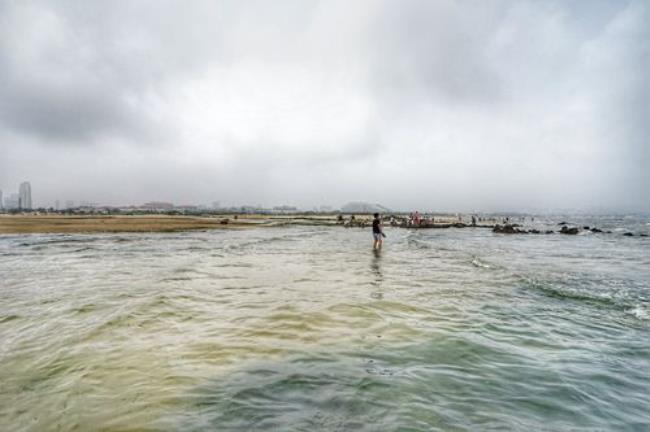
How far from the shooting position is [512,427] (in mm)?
4539

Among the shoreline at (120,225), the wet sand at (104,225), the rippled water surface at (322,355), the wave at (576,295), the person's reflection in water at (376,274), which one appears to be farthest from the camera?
the wet sand at (104,225)

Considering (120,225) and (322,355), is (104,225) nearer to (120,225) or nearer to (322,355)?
(120,225)

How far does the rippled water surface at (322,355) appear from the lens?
480 centimetres

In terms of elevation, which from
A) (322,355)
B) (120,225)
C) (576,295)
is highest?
(120,225)

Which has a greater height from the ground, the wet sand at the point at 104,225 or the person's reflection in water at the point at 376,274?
the wet sand at the point at 104,225

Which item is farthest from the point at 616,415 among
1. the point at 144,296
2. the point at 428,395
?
the point at 144,296

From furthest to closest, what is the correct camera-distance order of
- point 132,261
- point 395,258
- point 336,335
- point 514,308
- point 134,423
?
1. point 395,258
2. point 132,261
3. point 514,308
4. point 336,335
5. point 134,423

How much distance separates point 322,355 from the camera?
6.79 meters

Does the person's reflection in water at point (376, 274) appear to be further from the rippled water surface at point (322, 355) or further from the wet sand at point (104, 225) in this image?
the wet sand at point (104, 225)

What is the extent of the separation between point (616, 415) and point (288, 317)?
6.62m

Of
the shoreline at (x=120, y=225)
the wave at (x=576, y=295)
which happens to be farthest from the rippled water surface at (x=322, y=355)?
the shoreline at (x=120, y=225)

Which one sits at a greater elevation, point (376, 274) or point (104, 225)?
point (104, 225)

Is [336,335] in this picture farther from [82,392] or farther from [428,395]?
[82,392]

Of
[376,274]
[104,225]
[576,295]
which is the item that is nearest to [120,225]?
[104,225]
